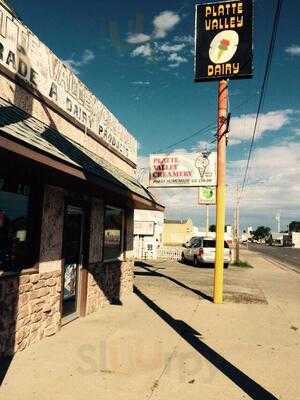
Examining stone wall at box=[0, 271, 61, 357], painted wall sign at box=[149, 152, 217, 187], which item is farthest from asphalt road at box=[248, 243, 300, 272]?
stone wall at box=[0, 271, 61, 357]

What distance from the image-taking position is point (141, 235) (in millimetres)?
32062

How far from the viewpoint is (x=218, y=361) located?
646 centimetres

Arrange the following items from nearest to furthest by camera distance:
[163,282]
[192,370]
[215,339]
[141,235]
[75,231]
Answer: [192,370], [215,339], [75,231], [163,282], [141,235]

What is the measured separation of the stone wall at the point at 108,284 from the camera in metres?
9.73

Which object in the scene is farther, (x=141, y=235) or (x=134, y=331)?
(x=141, y=235)

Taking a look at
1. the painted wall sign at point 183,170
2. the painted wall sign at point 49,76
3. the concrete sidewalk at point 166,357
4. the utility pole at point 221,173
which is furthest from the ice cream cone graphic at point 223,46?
the concrete sidewalk at point 166,357

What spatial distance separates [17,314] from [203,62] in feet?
28.9

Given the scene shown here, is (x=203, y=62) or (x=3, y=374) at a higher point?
(x=203, y=62)

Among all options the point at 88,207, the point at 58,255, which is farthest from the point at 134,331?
the point at 88,207

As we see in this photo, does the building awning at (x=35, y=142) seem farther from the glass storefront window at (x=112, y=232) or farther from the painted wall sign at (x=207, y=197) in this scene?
the painted wall sign at (x=207, y=197)

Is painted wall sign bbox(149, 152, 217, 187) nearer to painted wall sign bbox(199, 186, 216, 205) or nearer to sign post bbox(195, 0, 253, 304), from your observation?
sign post bbox(195, 0, 253, 304)

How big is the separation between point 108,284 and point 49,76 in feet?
16.7

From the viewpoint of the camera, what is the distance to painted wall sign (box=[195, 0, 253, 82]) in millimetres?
11969

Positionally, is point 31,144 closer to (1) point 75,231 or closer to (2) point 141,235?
(1) point 75,231
